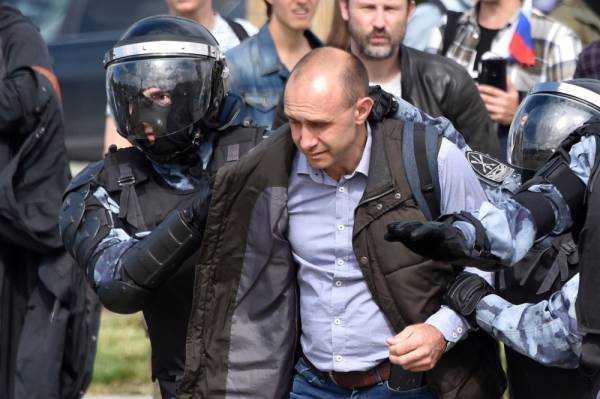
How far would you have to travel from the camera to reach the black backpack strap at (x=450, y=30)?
21.1 ft

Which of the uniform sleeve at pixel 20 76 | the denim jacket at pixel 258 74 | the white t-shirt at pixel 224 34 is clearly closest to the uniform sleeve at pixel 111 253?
the denim jacket at pixel 258 74

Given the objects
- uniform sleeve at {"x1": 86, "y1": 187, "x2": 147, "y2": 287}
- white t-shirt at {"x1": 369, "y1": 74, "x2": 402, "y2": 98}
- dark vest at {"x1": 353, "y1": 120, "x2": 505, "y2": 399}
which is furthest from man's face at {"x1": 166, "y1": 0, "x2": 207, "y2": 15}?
dark vest at {"x1": 353, "y1": 120, "x2": 505, "y2": 399}

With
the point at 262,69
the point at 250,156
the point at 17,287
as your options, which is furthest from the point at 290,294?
the point at 17,287

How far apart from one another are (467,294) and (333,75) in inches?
29.2

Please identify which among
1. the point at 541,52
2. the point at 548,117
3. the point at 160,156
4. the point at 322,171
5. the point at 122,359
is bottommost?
the point at 122,359

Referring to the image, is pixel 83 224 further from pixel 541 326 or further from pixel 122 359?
pixel 122 359

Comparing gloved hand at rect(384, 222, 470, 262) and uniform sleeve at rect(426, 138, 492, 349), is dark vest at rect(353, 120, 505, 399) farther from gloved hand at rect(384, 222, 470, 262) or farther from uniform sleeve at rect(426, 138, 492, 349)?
gloved hand at rect(384, 222, 470, 262)

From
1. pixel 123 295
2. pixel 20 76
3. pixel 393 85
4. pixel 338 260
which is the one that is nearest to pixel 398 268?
pixel 338 260

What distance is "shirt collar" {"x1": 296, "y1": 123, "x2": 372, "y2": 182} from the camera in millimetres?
4254

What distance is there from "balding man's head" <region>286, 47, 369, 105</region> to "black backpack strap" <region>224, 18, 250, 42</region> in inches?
84.3

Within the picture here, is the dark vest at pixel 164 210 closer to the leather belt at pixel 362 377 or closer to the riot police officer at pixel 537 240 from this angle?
the leather belt at pixel 362 377

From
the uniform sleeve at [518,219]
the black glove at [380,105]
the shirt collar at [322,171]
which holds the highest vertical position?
the uniform sleeve at [518,219]

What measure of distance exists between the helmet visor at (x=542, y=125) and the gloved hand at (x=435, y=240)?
84 cm

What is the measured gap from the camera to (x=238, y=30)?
6480 millimetres
